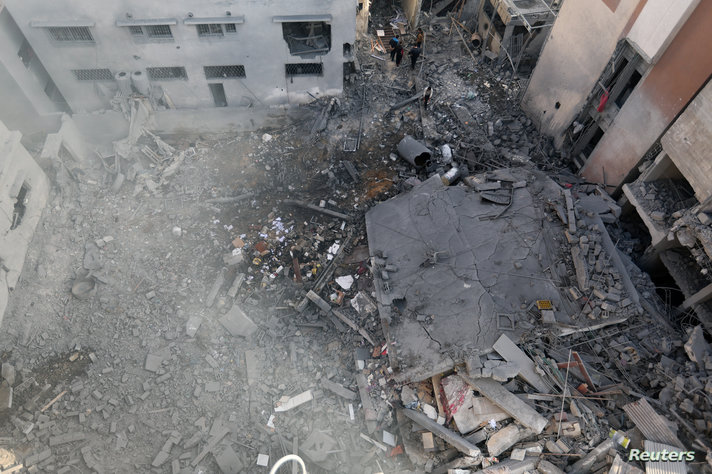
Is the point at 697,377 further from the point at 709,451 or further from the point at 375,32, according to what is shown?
the point at 375,32

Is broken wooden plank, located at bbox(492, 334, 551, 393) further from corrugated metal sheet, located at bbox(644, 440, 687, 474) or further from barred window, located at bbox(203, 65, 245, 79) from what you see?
barred window, located at bbox(203, 65, 245, 79)

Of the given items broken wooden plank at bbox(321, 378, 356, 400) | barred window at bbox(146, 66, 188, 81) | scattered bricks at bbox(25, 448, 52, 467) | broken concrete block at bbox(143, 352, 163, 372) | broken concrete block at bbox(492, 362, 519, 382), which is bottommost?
scattered bricks at bbox(25, 448, 52, 467)

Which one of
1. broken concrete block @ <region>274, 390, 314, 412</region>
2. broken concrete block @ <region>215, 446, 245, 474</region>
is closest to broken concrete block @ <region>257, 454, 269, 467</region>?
broken concrete block @ <region>215, 446, 245, 474</region>

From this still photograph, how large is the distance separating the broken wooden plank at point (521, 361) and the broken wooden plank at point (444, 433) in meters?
2.28

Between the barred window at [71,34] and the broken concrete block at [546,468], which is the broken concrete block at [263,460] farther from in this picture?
the barred window at [71,34]

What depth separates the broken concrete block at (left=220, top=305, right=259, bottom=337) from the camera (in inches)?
514

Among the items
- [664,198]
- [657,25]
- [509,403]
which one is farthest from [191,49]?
[664,198]

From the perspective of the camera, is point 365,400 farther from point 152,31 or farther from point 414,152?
point 152,31

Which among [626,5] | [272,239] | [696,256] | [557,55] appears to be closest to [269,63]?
[272,239]

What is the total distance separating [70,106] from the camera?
63.7ft

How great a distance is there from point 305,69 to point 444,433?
1559cm

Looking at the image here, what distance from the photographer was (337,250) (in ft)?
49.2

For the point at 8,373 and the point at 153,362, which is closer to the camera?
the point at 8,373

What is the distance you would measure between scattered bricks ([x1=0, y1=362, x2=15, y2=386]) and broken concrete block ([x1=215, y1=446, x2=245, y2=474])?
620 centimetres
